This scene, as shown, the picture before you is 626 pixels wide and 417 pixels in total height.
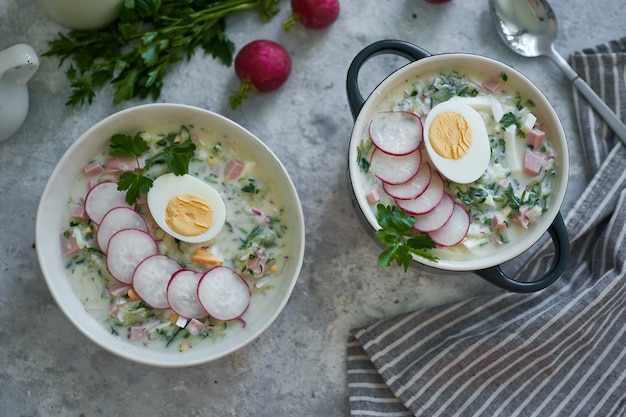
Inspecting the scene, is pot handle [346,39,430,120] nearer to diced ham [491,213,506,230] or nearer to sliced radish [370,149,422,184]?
sliced radish [370,149,422,184]

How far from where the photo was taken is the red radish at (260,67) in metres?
1.86

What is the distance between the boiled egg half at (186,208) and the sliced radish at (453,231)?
1.64 ft

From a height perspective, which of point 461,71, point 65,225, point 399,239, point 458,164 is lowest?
point 65,225

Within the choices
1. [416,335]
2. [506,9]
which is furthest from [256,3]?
[416,335]

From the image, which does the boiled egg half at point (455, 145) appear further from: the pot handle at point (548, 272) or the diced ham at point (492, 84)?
the pot handle at point (548, 272)

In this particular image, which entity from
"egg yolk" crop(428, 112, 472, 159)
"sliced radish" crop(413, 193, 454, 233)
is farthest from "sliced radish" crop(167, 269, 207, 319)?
"egg yolk" crop(428, 112, 472, 159)

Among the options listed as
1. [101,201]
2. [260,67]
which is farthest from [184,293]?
[260,67]

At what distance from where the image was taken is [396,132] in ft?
5.69

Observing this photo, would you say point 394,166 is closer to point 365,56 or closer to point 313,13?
point 365,56

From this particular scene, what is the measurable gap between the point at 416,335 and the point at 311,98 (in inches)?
26.6

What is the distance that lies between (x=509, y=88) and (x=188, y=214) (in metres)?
0.82

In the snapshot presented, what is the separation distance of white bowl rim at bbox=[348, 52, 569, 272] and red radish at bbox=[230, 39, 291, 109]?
0.27 metres

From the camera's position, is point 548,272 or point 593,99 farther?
point 593,99

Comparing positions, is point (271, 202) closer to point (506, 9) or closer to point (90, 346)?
point (90, 346)
